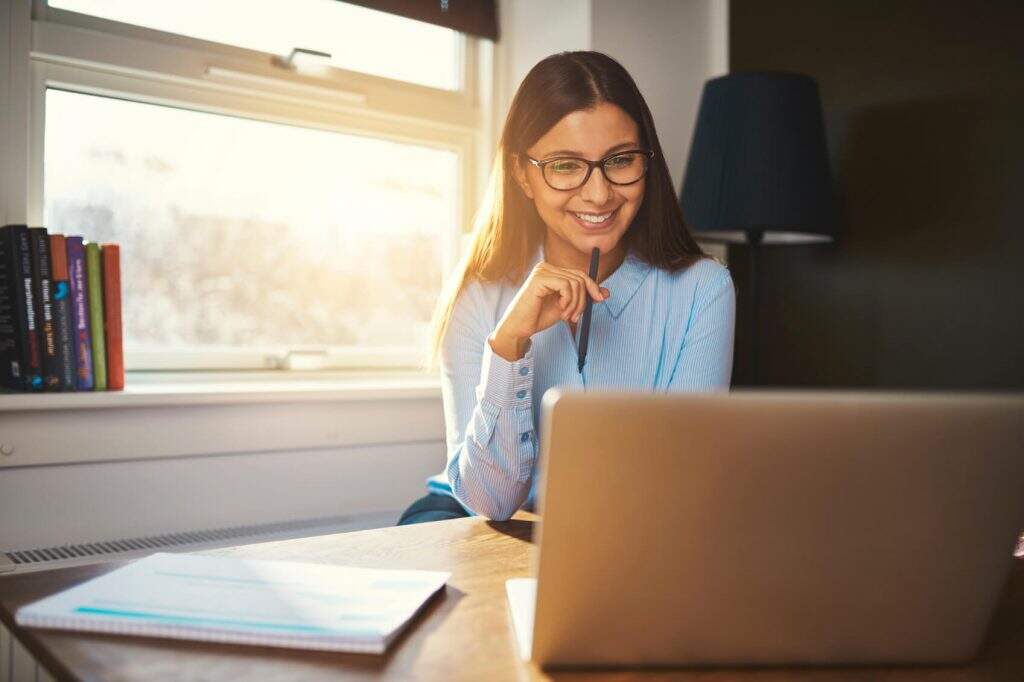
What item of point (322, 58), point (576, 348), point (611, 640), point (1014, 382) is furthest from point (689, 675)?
point (322, 58)

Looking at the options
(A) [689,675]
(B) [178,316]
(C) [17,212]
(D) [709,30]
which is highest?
(D) [709,30]

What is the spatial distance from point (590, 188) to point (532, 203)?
17 cm

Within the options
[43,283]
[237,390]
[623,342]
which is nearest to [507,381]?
[623,342]

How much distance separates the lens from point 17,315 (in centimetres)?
142

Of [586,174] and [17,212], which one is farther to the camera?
[17,212]

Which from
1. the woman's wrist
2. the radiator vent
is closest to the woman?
the woman's wrist

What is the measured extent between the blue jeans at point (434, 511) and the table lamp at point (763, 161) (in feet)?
3.04

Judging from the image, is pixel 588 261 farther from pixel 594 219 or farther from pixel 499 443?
pixel 499 443

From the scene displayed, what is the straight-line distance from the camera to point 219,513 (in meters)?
1.67

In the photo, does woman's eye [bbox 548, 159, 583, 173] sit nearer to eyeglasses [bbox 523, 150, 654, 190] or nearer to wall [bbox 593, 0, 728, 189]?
eyeglasses [bbox 523, 150, 654, 190]

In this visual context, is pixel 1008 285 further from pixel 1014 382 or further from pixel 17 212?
pixel 17 212

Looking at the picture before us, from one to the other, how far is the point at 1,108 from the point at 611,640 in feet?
5.39

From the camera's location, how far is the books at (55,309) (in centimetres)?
142

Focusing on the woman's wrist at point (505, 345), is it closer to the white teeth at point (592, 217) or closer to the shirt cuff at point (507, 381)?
the shirt cuff at point (507, 381)
